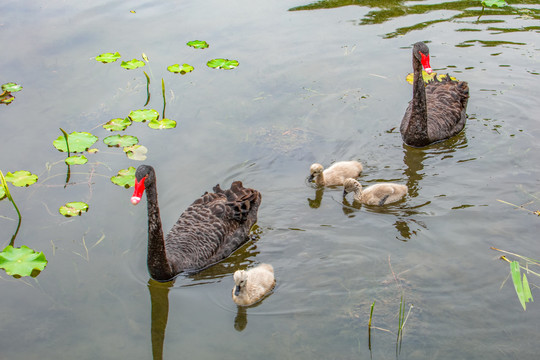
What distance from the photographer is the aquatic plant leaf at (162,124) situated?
7.13 m

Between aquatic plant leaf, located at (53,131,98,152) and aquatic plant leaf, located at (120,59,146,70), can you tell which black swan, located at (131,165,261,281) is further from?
aquatic plant leaf, located at (120,59,146,70)

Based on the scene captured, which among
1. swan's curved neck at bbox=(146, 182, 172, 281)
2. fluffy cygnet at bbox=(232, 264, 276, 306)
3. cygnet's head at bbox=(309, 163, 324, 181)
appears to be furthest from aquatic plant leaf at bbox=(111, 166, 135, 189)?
fluffy cygnet at bbox=(232, 264, 276, 306)

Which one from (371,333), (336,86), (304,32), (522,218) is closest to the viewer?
(371,333)

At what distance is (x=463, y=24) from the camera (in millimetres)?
9688

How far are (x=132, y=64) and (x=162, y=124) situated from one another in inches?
70.1

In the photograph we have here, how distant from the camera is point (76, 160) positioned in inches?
→ 257

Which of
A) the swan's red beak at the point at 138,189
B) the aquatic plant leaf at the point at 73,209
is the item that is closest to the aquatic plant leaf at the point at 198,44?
Result: the aquatic plant leaf at the point at 73,209

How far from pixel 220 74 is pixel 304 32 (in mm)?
1922

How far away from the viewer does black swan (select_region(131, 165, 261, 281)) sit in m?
4.84

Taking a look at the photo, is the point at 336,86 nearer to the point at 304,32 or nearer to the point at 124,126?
the point at 304,32

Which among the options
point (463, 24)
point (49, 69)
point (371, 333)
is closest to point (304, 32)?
point (463, 24)

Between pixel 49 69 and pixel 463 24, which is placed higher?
pixel 463 24

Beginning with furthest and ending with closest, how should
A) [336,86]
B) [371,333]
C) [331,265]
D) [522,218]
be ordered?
1. [336,86]
2. [522,218]
3. [331,265]
4. [371,333]

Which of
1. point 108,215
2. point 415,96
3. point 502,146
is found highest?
point 415,96
